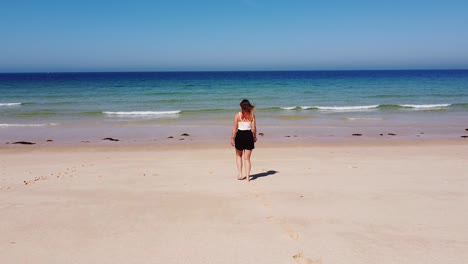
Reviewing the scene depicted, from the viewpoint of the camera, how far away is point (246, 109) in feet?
25.3

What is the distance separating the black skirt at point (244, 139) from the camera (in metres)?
7.91

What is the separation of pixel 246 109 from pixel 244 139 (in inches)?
23.7

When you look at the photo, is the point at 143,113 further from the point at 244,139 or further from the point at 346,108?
the point at 244,139

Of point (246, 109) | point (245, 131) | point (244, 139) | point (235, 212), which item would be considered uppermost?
point (246, 109)

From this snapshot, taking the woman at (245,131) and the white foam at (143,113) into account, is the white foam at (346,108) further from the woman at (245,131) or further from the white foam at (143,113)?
the woman at (245,131)

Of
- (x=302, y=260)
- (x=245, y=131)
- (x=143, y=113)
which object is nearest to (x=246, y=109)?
(x=245, y=131)

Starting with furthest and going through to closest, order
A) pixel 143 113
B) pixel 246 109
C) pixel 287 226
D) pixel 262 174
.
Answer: pixel 143 113
pixel 262 174
pixel 246 109
pixel 287 226

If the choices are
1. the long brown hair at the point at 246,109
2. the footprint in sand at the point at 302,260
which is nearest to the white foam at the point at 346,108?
the long brown hair at the point at 246,109

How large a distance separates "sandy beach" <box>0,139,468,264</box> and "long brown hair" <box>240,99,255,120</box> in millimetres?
1241

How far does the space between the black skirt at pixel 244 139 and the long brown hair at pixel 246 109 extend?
292 millimetres

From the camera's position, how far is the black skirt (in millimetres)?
7914

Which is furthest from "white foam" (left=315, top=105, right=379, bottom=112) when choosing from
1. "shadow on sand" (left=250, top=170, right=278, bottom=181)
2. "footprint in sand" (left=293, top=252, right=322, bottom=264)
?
"footprint in sand" (left=293, top=252, right=322, bottom=264)

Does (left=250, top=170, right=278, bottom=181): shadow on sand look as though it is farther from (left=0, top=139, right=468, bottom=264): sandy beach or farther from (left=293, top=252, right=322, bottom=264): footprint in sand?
(left=293, top=252, right=322, bottom=264): footprint in sand

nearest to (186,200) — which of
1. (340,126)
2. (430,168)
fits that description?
(430,168)
